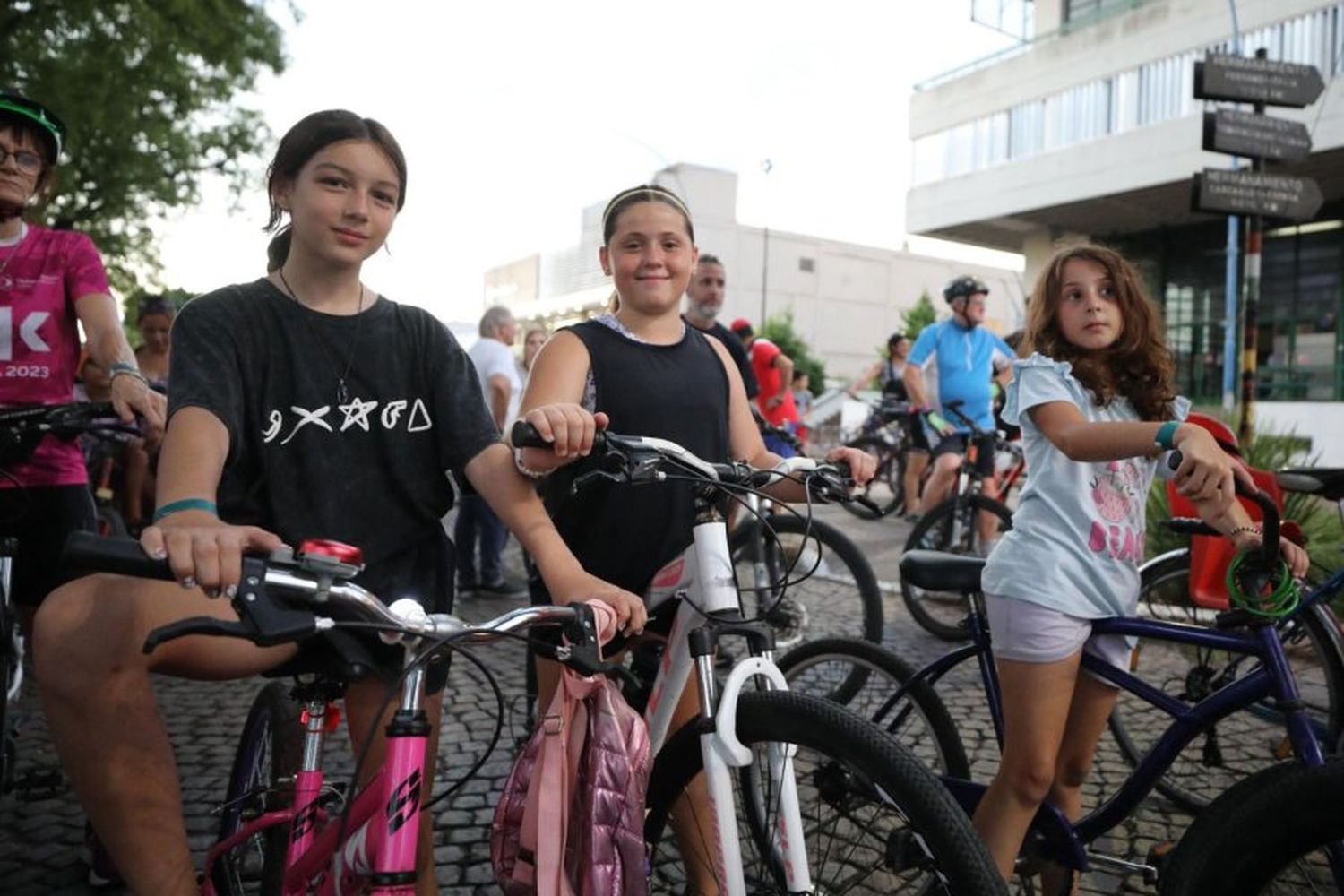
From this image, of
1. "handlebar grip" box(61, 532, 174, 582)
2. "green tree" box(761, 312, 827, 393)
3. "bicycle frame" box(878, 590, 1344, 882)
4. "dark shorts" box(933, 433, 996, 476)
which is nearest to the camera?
"handlebar grip" box(61, 532, 174, 582)

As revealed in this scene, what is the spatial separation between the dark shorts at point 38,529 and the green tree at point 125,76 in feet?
27.5

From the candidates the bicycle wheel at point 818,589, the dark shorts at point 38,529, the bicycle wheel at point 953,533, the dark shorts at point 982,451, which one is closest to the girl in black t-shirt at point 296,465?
the dark shorts at point 38,529

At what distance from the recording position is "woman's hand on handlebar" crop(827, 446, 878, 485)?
2.21 m

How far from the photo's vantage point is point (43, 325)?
2818mm

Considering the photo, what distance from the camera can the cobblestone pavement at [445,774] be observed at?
2.76m

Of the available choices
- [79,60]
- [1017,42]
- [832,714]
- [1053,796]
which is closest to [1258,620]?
[1053,796]

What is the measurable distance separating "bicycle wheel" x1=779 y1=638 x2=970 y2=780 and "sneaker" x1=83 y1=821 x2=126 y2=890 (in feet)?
5.99

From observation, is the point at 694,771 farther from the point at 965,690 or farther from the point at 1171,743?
the point at 965,690

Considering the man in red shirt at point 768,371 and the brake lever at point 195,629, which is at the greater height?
the man in red shirt at point 768,371

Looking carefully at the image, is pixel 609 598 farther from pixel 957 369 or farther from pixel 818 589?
pixel 957 369

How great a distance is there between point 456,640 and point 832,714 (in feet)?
2.20

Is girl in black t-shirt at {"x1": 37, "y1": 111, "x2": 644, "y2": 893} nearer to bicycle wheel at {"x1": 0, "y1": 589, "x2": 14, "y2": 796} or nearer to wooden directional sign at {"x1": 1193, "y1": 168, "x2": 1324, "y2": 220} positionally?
bicycle wheel at {"x1": 0, "y1": 589, "x2": 14, "y2": 796}

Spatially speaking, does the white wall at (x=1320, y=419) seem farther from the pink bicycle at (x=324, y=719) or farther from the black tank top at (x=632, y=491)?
the pink bicycle at (x=324, y=719)

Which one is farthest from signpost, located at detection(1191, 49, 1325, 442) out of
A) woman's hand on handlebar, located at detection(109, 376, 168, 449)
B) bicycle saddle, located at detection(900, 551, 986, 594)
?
woman's hand on handlebar, located at detection(109, 376, 168, 449)
